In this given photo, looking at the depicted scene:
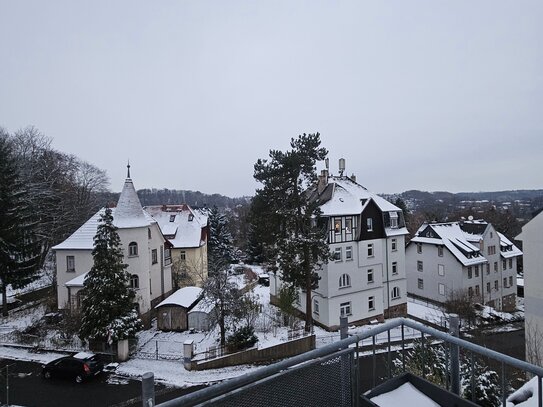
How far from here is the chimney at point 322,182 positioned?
25.9 m

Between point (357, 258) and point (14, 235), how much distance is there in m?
22.6

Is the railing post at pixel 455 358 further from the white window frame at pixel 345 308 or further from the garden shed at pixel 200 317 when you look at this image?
the white window frame at pixel 345 308

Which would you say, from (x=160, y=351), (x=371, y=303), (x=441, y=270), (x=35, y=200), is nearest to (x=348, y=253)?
(x=371, y=303)

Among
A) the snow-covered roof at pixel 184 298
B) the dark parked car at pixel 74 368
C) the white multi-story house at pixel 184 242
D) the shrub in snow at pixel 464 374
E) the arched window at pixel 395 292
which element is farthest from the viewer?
the white multi-story house at pixel 184 242

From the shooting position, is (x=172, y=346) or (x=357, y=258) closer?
(x=172, y=346)

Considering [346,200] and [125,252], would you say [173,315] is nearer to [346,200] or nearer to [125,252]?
[125,252]

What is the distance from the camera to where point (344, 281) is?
79.4 ft

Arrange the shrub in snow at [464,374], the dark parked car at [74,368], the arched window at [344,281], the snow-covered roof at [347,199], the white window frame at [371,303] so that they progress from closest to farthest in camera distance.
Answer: the shrub in snow at [464,374] < the dark parked car at [74,368] < the snow-covered roof at [347,199] < the arched window at [344,281] < the white window frame at [371,303]

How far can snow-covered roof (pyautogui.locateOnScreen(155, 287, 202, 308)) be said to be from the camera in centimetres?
2209

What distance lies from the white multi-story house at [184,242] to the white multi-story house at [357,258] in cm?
1120

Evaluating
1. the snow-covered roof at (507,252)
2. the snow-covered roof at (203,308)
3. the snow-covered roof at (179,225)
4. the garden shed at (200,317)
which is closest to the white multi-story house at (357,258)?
the snow-covered roof at (203,308)

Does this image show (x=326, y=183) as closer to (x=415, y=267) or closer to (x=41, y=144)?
(x=415, y=267)

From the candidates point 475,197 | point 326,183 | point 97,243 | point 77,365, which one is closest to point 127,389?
point 77,365

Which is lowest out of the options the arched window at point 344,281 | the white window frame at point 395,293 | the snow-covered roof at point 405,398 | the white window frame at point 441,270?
the white window frame at point 395,293
